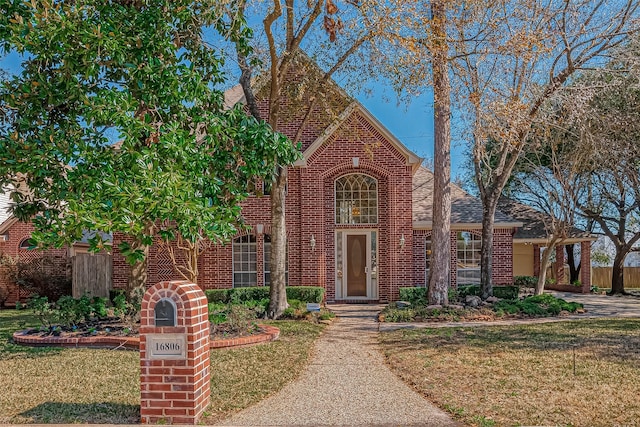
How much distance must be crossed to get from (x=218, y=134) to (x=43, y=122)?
10.5ft

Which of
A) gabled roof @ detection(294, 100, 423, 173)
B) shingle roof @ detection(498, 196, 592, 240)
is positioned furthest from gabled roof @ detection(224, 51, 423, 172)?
shingle roof @ detection(498, 196, 592, 240)

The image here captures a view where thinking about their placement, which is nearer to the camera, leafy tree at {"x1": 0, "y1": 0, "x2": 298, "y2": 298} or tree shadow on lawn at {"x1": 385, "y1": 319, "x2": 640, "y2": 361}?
leafy tree at {"x1": 0, "y1": 0, "x2": 298, "y2": 298}

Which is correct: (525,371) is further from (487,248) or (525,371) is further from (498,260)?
(498,260)

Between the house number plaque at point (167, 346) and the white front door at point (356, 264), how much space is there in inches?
522

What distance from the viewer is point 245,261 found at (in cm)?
1883

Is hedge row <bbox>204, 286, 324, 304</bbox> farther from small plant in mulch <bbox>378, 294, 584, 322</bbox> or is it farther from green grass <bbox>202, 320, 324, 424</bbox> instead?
green grass <bbox>202, 320, 324, 424</bbox>

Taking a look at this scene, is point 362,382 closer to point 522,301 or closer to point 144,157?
point 144,157

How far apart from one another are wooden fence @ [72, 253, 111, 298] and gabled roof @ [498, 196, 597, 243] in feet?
56.2

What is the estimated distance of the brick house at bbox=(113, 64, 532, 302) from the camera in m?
18.2

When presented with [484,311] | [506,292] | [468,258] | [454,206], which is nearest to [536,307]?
[484,311]

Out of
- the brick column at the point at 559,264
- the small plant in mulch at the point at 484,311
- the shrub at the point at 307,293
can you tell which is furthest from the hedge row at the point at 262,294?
the brick column at the point at 559,264

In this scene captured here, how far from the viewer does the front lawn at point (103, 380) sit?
234 inches

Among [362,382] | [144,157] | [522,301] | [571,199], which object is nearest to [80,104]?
[144,157]

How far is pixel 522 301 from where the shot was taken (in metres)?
15.5
